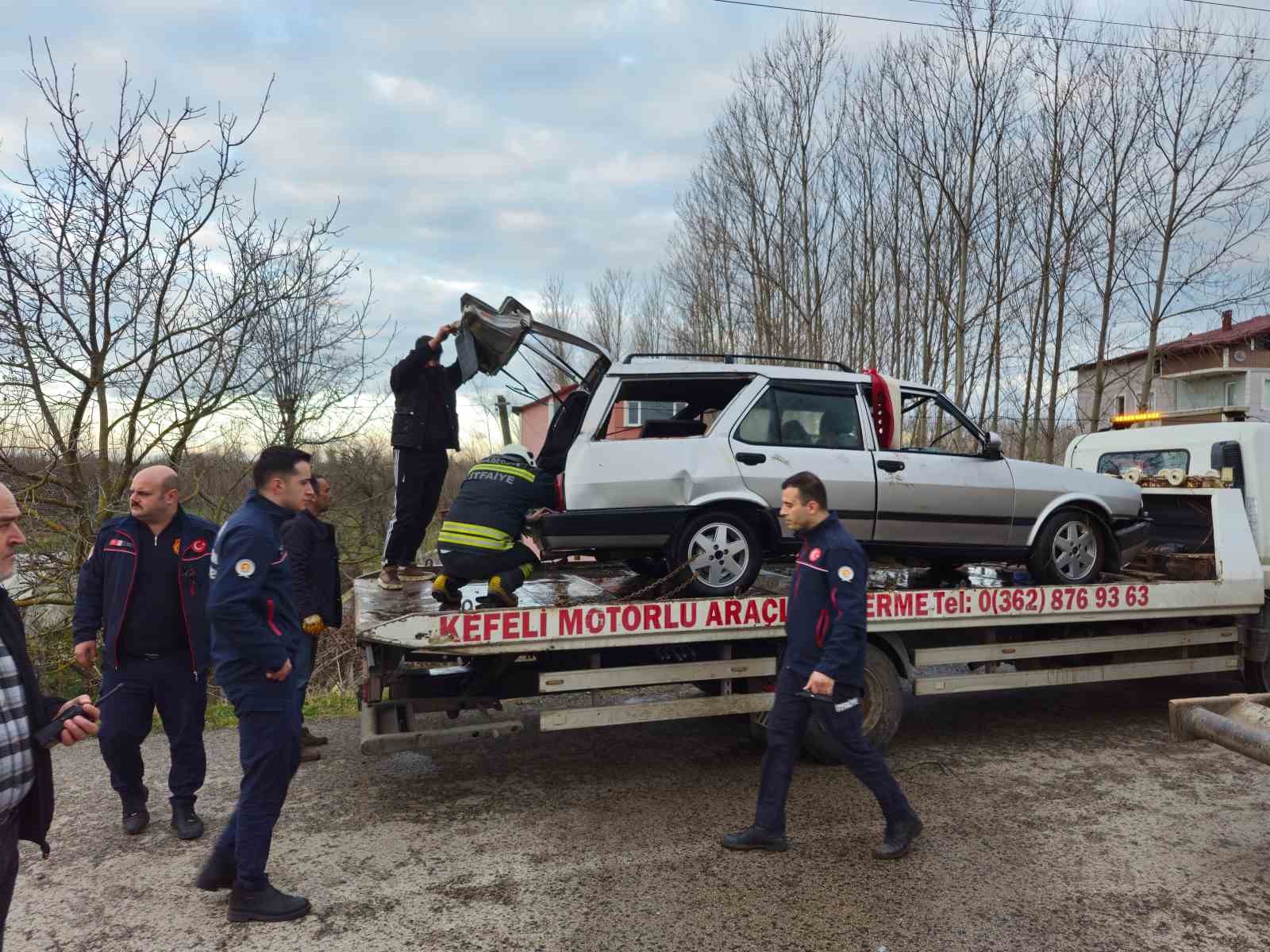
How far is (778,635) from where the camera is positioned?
502 centimetres

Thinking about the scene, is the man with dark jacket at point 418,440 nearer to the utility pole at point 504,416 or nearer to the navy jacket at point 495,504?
the utility pole at point 504,416

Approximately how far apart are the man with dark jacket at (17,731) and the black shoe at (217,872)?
128 cm

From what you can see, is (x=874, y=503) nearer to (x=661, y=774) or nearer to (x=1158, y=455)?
(x=661, y=774)

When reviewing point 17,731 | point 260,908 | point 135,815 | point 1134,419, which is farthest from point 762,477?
point 1134,419

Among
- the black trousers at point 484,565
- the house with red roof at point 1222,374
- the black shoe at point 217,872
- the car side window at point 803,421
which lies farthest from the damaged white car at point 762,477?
the house with red roof at point 1222,374

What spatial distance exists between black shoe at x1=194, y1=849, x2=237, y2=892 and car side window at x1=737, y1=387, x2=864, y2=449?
3.41 m

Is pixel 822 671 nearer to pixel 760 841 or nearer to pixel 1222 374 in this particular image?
pixel 760 841

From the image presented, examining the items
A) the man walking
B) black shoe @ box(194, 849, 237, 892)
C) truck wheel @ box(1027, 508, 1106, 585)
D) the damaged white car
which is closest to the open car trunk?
the damaged white car

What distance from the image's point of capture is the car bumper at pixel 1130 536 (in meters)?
6.18

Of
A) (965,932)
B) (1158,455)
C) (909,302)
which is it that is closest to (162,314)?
(965,932)

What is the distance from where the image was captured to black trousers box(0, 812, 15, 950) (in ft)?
7.61

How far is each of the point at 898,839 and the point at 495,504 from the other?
2704 mm

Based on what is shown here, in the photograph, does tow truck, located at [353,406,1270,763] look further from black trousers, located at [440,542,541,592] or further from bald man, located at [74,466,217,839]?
bald man, located at [74,466,217,839]

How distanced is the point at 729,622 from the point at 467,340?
7.75 feet
